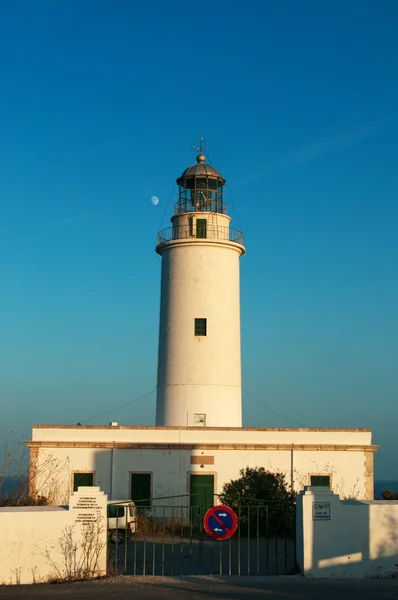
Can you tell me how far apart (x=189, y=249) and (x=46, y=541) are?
17.0 metres

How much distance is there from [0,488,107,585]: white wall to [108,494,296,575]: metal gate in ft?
2.07

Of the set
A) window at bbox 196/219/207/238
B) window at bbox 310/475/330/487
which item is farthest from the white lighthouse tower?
window at bbox 310/475/330/487

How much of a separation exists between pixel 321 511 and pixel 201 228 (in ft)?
56.2

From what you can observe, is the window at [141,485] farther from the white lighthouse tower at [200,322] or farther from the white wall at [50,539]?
the white wall at [50,539]

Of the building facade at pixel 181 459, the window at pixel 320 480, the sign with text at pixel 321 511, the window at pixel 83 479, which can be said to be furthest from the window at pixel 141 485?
the sign with text at pixel 321 511

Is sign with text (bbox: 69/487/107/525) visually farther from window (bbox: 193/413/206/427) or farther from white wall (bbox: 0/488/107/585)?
window (bbox: 193/413/206/427)

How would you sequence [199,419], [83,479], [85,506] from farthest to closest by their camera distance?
[199,419] < [83,479] < [85,506]

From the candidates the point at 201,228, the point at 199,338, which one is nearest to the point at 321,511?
the point at 199,338

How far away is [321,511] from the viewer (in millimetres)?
13617

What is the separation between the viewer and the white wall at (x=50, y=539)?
1298 cm

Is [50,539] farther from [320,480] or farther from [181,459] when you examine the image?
[320,480]

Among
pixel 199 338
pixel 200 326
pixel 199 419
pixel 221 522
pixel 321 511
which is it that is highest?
pixel 200 326

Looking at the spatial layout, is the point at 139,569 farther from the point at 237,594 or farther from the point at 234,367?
the point at 234,367

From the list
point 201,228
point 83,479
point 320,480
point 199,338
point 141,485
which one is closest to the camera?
point 141,485
